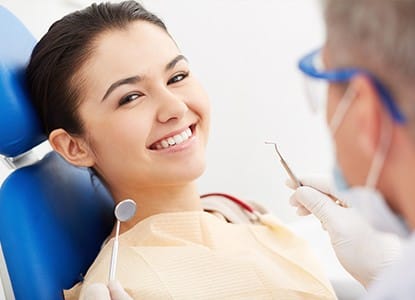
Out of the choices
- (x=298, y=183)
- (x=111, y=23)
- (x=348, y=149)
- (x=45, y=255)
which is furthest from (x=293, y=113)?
(x=348, y=149)

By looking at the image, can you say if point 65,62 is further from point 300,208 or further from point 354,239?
point 354,239

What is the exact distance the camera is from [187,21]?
250cm

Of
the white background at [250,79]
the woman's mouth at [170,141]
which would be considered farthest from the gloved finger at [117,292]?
the white background at [250,79]

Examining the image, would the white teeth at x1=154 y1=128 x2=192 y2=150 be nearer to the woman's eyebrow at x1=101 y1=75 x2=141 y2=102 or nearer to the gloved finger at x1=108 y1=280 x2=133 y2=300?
the woman's eyebrow at x1=101 y1=75 x2=141 y2=102

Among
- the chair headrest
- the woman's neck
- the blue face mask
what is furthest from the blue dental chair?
the blue face mask

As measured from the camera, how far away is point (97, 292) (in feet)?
4.20

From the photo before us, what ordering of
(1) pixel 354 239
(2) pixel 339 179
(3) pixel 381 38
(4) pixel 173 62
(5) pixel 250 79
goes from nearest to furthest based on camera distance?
(3) pixel 381 38 < (2) pixel 339 179 < (1) pixel 354 239 < (4) pixel 173 62 < (5) pixel 250 79

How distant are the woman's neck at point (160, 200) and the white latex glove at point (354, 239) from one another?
0.27 metres

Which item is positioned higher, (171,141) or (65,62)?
(65,62)

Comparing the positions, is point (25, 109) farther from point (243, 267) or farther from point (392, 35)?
point (392, 35)

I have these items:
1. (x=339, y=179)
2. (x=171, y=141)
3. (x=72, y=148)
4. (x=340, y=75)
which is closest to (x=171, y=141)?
(x=171, y=141)

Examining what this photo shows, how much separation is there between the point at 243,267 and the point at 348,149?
26.6 inches

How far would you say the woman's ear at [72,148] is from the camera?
1.53m

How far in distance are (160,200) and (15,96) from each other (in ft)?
1.35
